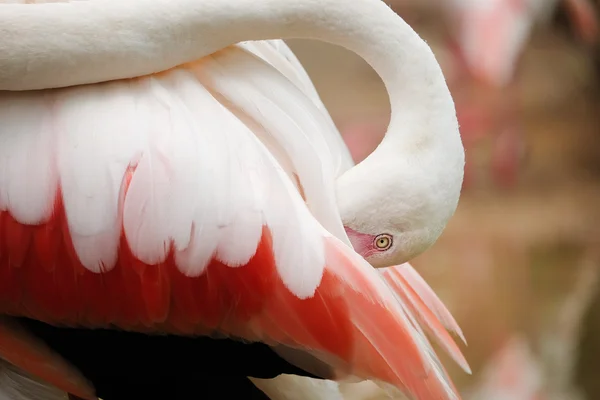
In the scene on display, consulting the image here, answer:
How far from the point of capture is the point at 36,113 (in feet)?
3.42

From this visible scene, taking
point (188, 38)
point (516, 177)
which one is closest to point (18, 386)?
point (188, 38)

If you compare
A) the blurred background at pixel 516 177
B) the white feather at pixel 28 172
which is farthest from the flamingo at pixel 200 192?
the blurred background at pixel 516 177

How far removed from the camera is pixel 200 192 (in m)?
1.01

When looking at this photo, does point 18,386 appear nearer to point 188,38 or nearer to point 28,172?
point 28,172

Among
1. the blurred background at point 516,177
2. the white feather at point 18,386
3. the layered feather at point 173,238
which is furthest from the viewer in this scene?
the blurred background at point 516,177

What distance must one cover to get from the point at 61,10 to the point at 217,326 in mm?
376

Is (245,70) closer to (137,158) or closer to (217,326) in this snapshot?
(137,158)

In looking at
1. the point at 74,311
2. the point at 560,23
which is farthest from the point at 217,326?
the point at 560,23

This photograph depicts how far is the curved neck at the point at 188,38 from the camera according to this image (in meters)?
1.02

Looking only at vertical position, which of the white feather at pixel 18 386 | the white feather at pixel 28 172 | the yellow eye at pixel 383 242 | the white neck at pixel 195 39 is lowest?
the white feather at pixel 18 386

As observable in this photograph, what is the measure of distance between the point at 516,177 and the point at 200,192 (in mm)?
2664

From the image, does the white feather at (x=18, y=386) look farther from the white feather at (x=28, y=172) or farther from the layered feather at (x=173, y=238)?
the white feather at (x=28, y=172)

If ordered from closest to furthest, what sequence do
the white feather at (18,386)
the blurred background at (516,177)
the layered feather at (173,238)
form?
the layered feather at (173,238) < the white feather at (18,386) < the blurred background at (516,177)

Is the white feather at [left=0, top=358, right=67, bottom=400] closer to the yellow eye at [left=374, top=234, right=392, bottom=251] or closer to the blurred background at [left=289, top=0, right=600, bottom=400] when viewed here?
the yellow eye at [left=374, top=234, right=392, bottom=251]
